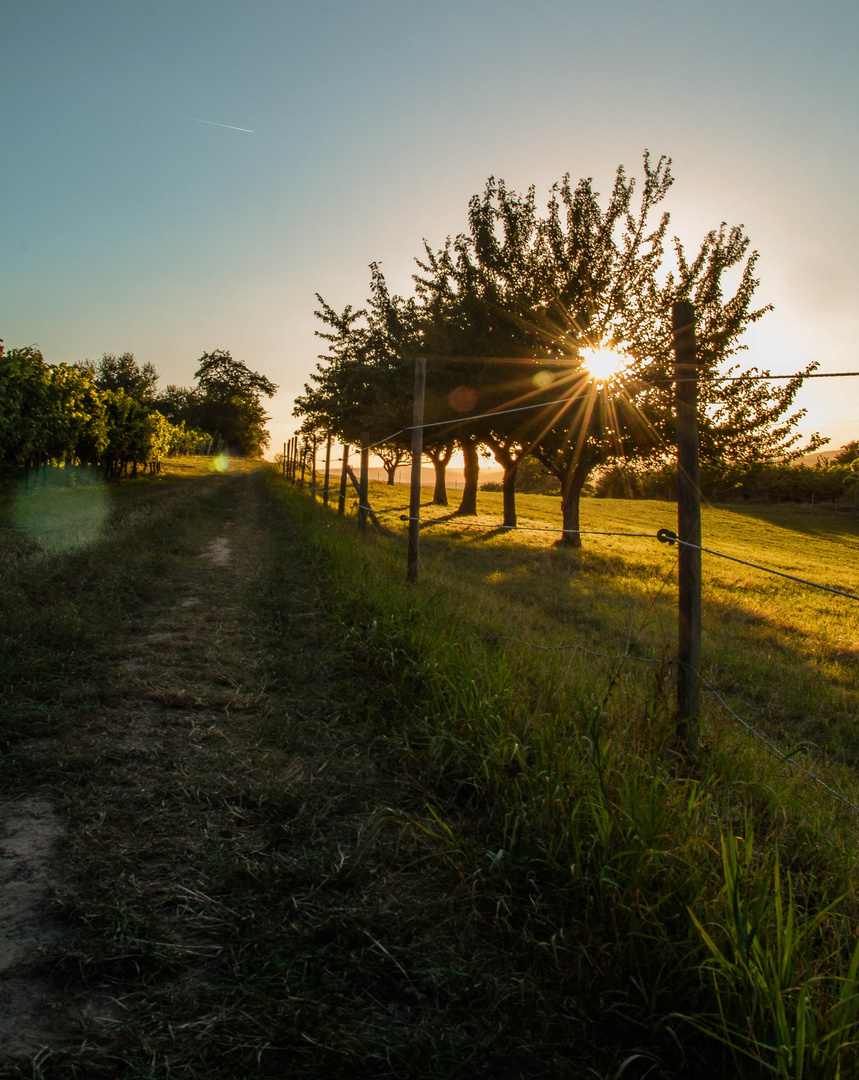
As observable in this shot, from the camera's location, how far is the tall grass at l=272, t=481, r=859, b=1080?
1929 millimetres

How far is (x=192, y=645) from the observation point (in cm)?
607

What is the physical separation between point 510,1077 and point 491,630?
14.5 ft

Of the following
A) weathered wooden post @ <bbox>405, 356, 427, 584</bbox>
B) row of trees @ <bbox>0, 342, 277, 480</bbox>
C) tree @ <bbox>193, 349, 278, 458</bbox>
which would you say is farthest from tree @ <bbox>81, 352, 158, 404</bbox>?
weathered wooden post @ <bbox>405, 356, 427, 584</bbox>

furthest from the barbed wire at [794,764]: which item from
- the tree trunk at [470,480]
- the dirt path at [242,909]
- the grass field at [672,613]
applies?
the tree trunk at [470,480]

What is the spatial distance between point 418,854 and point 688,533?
7.56 ft

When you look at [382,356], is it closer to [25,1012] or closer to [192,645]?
[192,645]

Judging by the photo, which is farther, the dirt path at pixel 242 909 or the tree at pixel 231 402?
the tree at pixel 231 402

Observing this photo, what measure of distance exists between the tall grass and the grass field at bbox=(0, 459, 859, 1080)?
0.02m

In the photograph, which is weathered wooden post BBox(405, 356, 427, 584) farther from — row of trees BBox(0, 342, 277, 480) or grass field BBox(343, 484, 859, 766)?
row of trees BBox(0, 342, 277, 480)

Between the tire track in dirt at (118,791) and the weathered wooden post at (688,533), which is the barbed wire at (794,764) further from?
the tire track in dirt at (118,791)

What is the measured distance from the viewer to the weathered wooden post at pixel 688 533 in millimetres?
3791

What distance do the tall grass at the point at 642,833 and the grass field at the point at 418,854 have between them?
0.06ft

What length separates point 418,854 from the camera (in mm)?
2963

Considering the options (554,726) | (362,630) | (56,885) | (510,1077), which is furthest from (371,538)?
(510,1077)
